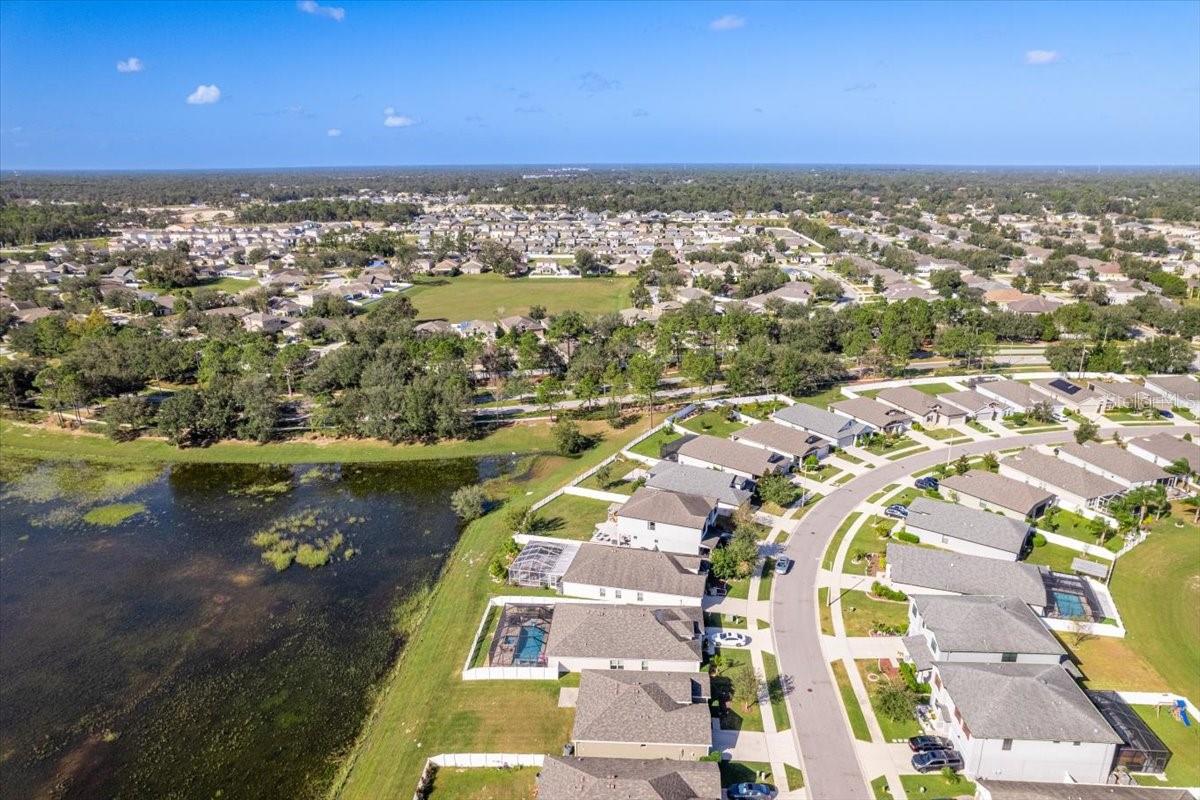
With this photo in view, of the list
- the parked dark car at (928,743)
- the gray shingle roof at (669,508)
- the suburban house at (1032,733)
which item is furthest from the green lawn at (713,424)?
the suburban house at (1032,733)

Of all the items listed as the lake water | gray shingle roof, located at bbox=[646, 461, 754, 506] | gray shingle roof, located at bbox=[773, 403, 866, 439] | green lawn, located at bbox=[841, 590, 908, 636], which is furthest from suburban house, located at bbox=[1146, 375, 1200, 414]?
the lake water

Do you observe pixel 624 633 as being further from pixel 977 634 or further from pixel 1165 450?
pixel 1165 450

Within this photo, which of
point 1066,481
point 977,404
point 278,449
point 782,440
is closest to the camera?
point 1066,481

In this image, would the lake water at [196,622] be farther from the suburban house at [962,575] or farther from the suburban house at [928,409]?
the suburban house at [928,409]

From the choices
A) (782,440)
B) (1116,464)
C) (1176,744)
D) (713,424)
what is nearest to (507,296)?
(713,424)

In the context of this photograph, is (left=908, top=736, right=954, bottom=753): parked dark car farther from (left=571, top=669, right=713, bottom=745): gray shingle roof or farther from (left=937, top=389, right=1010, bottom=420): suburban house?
(left=937, top=389, right=1010, bottom=420): suburban house

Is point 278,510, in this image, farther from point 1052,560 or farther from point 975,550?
point 1052,560
